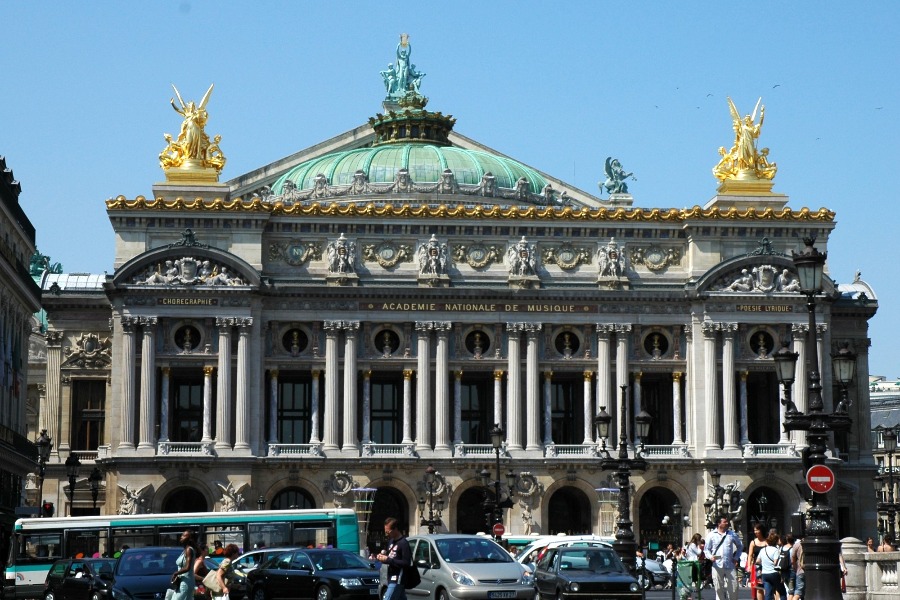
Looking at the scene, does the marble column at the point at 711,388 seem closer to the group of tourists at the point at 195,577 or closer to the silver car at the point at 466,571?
the silver car at the point at 466,571

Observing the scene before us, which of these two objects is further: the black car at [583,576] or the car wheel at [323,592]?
the car wheel at [323,592]

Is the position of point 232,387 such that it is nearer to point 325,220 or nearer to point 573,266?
point 325,220

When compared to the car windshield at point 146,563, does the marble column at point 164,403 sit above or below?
above

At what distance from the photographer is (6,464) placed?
76.1 meters

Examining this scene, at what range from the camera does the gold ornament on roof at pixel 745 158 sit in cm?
9531

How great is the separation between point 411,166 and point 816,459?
69734mm

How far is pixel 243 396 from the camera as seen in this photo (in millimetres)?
88250

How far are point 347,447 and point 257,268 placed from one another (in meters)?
10.7

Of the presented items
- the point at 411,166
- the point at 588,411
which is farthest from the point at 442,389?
the point at 411,166

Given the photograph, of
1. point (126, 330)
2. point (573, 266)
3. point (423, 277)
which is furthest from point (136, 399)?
point (573, 266)

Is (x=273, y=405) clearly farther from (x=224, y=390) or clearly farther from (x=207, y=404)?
→ (x=207, y=404)

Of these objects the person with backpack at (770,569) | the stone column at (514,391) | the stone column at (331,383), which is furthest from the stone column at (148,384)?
the person with backpack at (770,569)

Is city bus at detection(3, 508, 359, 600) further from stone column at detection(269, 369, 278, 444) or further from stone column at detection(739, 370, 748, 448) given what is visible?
stone column at detection(739, 370, 748, 448)

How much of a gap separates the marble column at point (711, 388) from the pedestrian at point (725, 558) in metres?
46.2
